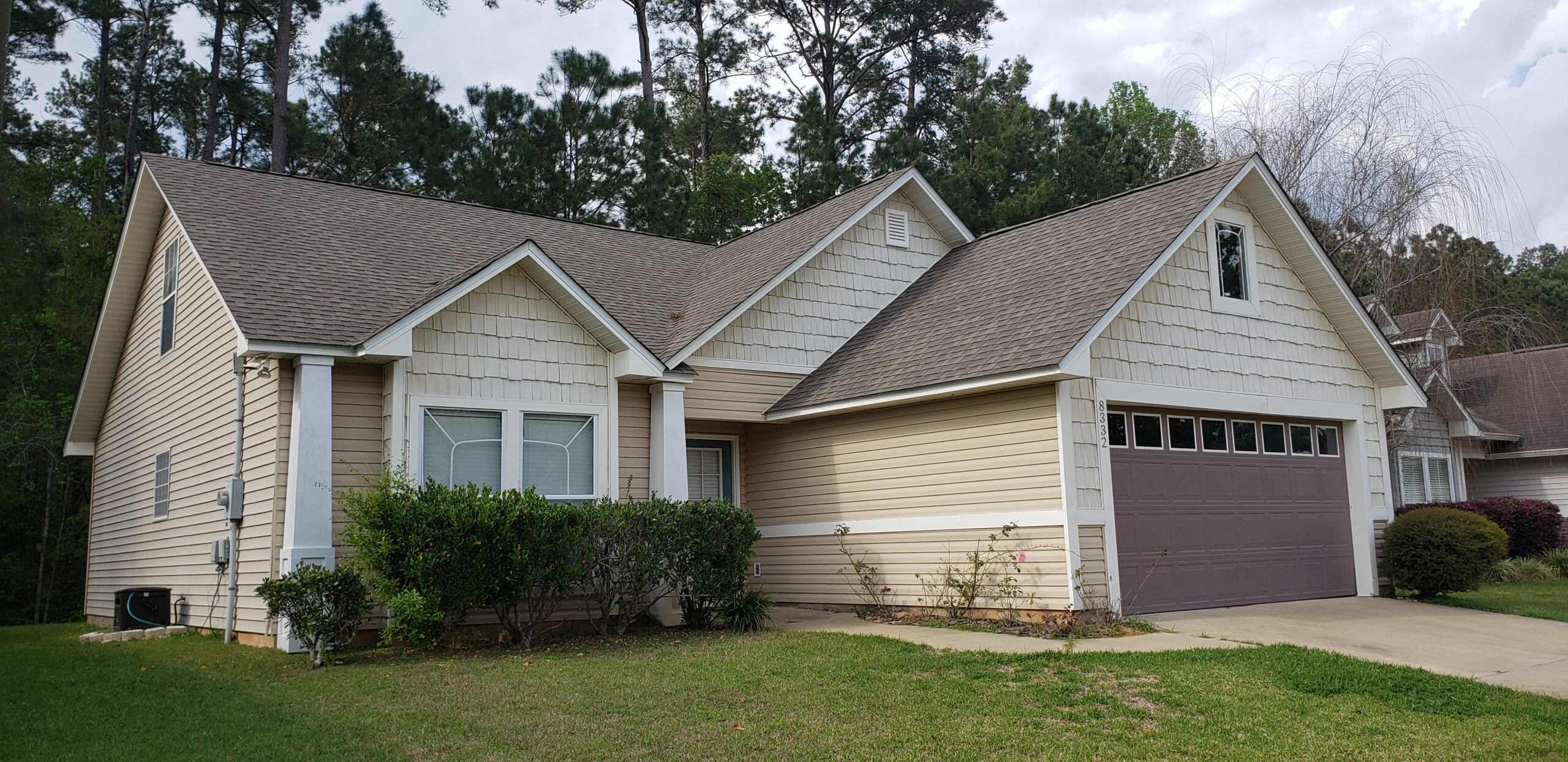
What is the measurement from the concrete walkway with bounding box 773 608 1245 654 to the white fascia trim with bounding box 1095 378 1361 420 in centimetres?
275

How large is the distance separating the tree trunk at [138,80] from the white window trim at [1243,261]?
1166 inches

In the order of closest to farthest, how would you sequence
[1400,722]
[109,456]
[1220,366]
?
[1400,722] < [1220,366] < [109,456]

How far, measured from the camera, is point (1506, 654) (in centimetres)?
1023

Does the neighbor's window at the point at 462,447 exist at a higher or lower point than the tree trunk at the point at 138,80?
lower

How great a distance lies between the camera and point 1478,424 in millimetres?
26281

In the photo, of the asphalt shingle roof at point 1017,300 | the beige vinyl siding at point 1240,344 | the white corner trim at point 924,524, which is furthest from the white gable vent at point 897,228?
the white corner trim at point 924,524

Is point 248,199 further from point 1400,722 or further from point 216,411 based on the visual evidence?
point 1400,722

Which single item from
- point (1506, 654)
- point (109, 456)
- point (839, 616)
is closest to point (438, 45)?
point (109, 456)

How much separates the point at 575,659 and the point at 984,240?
9934 mm

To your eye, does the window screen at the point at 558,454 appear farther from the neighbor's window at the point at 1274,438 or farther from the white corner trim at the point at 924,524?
the neighbor's window at the point at 1274,438

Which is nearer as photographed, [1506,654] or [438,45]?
[1506,654]

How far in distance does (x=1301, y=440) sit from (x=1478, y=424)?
14548 millimetres

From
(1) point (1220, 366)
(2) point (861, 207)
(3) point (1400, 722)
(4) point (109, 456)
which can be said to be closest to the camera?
(3) point (1400, 722)

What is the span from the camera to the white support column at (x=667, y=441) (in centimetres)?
1327
